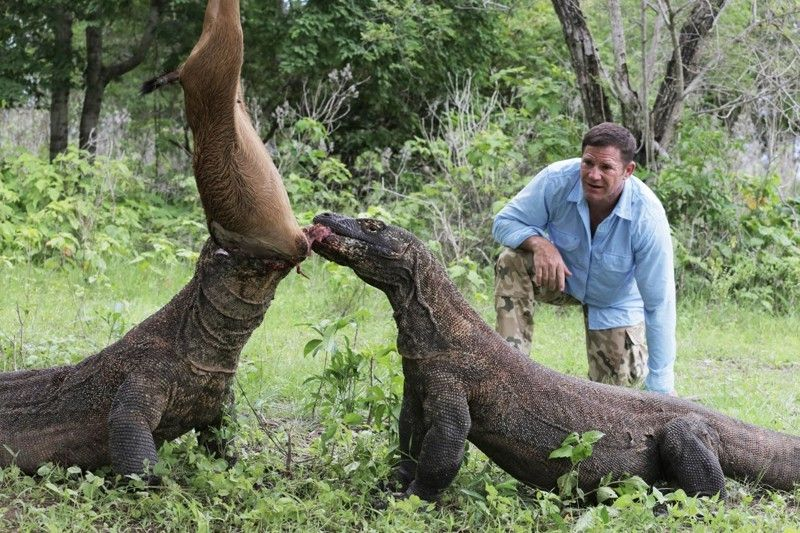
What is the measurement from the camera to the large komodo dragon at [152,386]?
4.39m

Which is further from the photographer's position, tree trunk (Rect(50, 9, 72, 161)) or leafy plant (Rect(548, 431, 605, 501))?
tree trunk (Rect(50, 9, 72, 161))

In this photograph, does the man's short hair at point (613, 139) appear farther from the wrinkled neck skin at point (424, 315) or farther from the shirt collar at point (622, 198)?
the wrinkled neck skin at point (424, 315)

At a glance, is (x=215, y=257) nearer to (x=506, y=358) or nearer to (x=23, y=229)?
(x=506, y=358)

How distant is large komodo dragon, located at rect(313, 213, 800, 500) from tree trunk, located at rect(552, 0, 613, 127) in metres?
6.69

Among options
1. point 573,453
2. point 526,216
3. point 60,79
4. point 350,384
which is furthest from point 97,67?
point 573,453

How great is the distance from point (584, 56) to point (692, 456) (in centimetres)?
708

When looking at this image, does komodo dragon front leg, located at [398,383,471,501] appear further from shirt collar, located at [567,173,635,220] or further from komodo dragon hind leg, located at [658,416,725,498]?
shirt collar, located at [567,173,635,220]

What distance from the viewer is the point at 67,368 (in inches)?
195

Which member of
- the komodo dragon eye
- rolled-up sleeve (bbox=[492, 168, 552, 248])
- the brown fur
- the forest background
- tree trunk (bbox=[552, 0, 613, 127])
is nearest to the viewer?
the brown fur

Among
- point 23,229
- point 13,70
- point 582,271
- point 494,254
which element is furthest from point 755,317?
point 13,70

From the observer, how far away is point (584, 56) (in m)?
11.2

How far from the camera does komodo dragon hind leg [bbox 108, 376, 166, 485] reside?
438 cm

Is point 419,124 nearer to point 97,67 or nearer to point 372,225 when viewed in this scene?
point 97,67

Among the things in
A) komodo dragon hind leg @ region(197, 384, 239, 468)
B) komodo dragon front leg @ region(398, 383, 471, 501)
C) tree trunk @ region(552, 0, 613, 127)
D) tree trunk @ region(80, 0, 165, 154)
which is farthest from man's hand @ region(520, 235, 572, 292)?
tree trunk @ region(80, 0, 165, 154)
